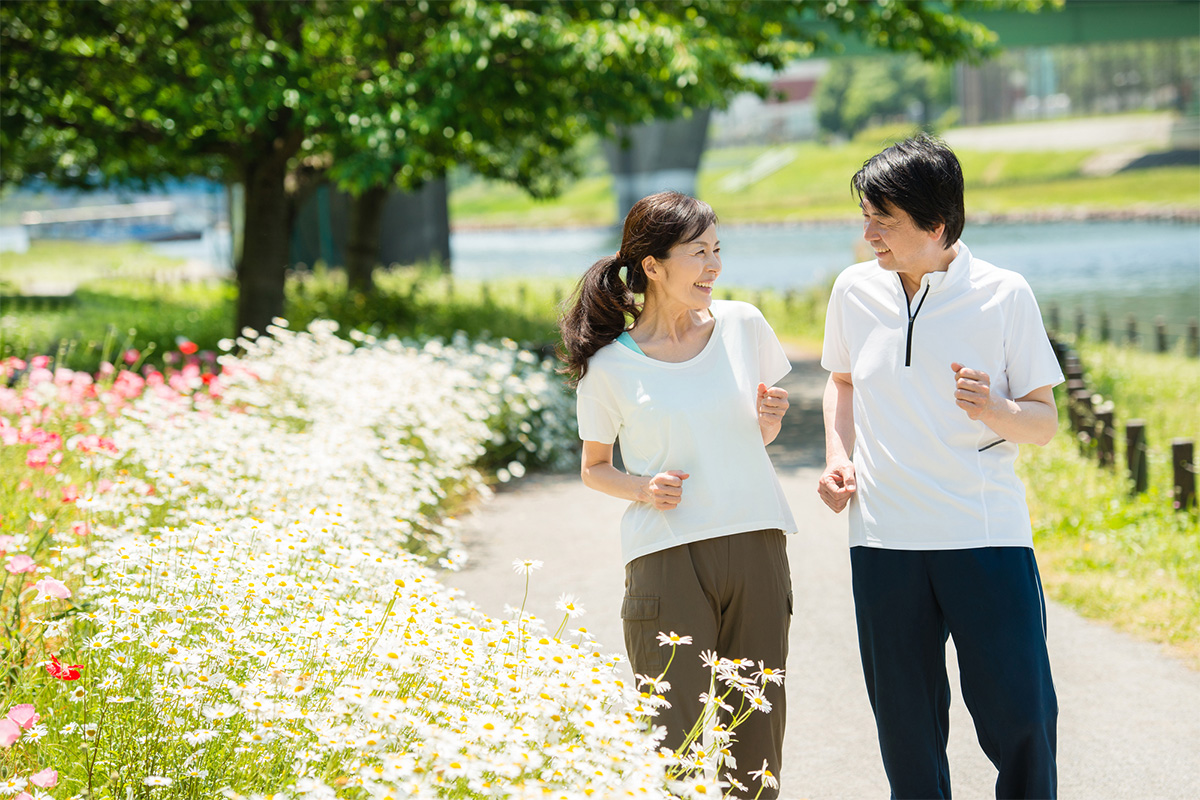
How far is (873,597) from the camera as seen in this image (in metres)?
2.91

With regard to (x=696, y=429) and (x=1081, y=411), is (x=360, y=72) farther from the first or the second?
(x=696, y=429)

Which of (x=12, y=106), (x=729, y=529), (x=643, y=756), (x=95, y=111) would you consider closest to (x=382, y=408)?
(x=729, y=529)

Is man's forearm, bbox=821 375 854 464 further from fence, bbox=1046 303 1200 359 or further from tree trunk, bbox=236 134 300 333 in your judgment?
fence, bbox=1046 303 1200 359

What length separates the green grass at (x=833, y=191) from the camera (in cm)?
7581

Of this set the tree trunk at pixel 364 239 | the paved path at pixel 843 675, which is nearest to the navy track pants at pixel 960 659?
the paved path at pixel 843 675

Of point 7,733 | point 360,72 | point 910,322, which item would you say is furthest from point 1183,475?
point 360,72

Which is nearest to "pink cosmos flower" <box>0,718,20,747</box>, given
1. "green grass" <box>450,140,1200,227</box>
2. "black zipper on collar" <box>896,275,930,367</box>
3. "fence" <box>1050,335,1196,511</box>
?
"black zipper on collar" <box>896,275,930,367</box>

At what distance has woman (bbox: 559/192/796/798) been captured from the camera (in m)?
2.97

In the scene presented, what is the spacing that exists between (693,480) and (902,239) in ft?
2.69

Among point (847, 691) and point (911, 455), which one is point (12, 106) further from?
point (911, 455)

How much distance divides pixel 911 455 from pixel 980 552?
0.29 metres

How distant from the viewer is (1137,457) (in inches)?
297

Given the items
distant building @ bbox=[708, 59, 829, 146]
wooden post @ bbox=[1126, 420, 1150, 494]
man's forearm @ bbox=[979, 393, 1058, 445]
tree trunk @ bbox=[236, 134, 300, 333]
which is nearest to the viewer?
man's forearm @ bbox=[979, 393, 1058, 445]

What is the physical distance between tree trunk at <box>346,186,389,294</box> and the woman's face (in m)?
13.9
